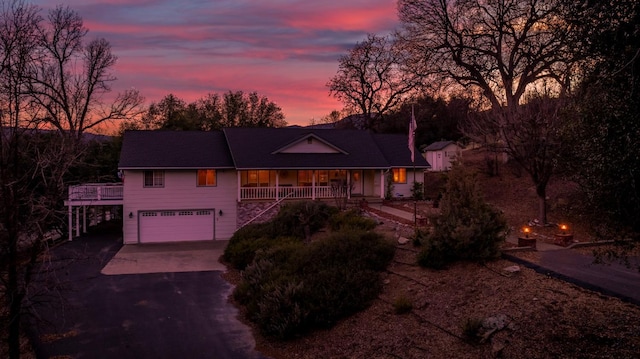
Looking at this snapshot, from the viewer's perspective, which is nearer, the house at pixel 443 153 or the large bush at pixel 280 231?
the large bush at pixel 280 231

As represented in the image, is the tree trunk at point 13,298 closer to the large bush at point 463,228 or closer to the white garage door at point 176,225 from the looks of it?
the large bush at point 463,228

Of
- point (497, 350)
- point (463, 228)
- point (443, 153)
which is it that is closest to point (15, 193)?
point (497, 350)

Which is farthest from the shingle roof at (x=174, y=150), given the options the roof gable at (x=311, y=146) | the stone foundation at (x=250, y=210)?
the roof gable at (x=311, y=146)

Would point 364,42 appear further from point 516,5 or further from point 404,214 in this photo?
point 404,214

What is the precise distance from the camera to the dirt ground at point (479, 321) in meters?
9.19

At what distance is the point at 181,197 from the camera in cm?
2844

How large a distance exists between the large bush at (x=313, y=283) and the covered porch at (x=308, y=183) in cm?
1109

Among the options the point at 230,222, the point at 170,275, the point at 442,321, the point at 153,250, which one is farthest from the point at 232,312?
the point at 230,222

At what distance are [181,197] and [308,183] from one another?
8.37m

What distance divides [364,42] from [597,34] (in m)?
43.4

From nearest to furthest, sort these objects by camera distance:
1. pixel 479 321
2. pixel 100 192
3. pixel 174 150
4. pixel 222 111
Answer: pixel 479 321 < pixel 100 192 < pixel 174 150 < pixel 222 111

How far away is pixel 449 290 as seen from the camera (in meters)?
13.0

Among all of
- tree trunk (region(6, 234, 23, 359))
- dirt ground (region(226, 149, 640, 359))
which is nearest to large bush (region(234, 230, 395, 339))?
dirt ground (region(226, 149, 640, 359))

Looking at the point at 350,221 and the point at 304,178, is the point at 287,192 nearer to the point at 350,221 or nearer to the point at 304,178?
the point at 304,178
